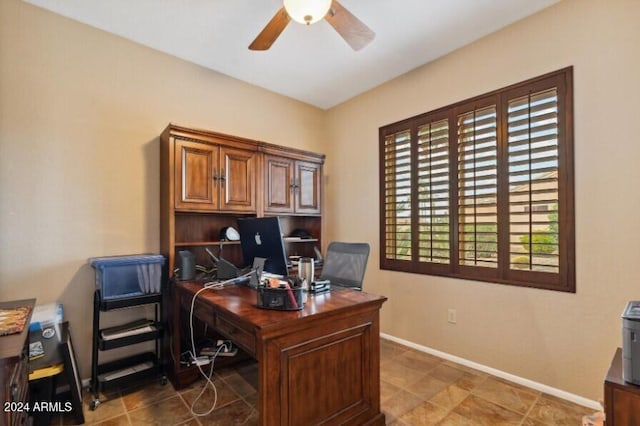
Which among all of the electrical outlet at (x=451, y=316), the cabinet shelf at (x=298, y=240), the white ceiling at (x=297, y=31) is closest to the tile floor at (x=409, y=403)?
the electrical outlet at (x=451, y=316)

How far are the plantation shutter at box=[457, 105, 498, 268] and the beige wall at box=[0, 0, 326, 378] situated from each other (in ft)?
8.66

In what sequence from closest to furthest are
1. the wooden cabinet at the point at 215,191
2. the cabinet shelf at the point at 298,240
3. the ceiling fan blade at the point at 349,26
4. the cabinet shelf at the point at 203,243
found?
the ceiling fan blade at the point at 349,26, the wooden cabinet at the point at 215,191, the cabinet shelf at the point at 203,243, the cabinet shelf at the point at 298,240

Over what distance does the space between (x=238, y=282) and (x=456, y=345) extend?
2.04 m

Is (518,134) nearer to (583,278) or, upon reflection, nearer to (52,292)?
(583,278)

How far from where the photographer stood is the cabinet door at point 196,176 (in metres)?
2.53

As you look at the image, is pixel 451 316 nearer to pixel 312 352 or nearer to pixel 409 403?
pixel 409 403

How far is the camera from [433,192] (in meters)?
3.00

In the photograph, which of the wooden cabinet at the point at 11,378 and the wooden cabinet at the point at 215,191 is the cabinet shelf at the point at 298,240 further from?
the wooden cabinet at the point at 11,378

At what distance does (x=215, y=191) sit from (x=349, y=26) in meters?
1.68

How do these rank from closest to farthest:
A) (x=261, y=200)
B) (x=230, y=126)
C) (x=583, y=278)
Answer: (x=583, y=278), (x=261, y=200), (x=230, y=126)

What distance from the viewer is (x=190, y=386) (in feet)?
7.97

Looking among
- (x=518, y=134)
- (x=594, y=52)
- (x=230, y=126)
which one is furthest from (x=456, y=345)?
(x=230, y=126)

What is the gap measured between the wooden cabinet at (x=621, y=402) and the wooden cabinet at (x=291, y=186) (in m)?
2.63

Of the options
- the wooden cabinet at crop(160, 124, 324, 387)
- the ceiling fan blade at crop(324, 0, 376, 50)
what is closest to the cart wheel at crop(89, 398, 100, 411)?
the wooden cabinet at crop(160, 124, 324, 387)
